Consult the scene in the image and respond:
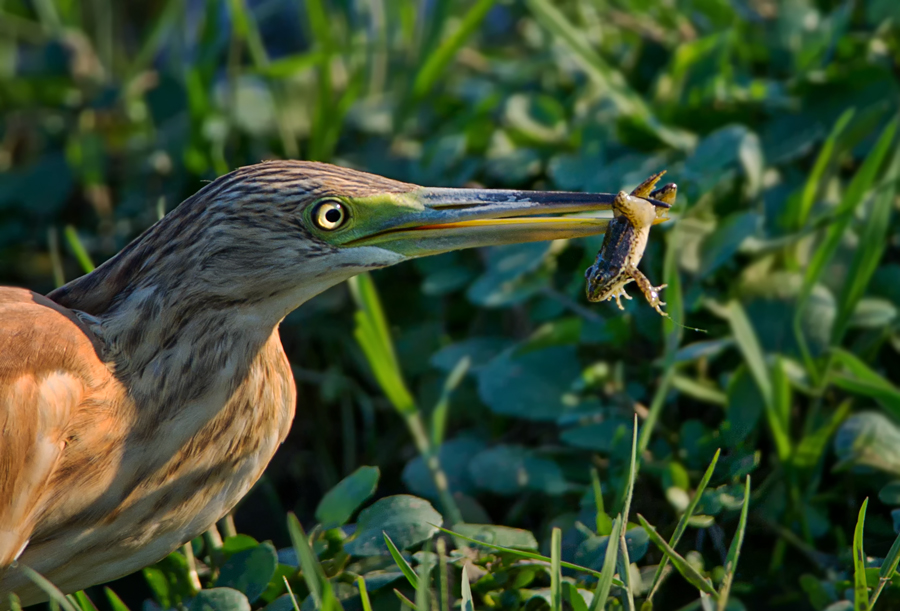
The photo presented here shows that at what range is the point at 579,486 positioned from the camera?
3.10m

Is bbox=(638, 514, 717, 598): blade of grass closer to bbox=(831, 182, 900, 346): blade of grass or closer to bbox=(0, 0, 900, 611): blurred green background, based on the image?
bbox=(0, 0, 900, 611): blurred green background

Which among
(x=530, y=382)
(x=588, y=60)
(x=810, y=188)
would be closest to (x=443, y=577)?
(x=530, y=382)

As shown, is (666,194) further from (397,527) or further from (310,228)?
(397,527)

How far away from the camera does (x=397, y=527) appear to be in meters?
2.54

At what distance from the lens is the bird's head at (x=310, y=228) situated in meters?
2.43

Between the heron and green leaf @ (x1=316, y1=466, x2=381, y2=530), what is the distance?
9.5 inches

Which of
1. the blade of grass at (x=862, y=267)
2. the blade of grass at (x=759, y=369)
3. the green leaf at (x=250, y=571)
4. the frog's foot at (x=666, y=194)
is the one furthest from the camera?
the blade of grass at (x=862, y=267)

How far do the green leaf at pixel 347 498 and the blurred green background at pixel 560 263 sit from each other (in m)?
0.01

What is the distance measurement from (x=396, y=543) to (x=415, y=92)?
2317 mm

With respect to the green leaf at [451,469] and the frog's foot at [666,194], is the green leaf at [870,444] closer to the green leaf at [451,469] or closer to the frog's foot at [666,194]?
the frog's foot at [666,194]

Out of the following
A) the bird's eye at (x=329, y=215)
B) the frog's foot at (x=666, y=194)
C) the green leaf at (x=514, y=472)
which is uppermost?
the bird's eye at (x=329, y=215)

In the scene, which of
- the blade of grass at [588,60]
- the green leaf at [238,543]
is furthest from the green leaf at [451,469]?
Result: the blade of grass at [588,60]

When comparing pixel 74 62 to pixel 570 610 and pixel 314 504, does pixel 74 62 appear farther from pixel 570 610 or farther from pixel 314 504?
pixel 570 610

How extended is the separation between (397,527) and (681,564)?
65 cm
